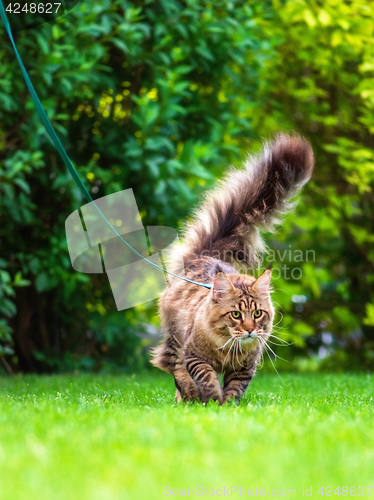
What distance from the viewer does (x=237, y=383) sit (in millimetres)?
3572

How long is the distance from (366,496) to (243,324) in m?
1.68

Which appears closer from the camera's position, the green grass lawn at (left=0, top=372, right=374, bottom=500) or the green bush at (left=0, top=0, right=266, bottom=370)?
the green grass lawn at (left=0, top=372, right=374, bottom=500)

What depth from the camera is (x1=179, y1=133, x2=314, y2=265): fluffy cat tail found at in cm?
407

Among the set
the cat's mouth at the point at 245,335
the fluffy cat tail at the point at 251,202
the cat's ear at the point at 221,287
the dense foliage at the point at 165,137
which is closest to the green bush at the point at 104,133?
the dense foliage at the point at 165,137

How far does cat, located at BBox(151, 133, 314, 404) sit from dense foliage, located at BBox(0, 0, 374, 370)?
1579mm

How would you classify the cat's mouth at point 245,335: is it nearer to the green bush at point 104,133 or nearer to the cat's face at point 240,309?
the cat's face at point 240,309

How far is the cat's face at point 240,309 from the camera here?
3342 mm

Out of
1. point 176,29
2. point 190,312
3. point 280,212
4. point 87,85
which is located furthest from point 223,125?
point 190,312

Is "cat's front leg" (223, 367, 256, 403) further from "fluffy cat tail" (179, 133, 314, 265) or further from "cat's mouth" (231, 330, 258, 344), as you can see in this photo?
"fluffy cat tail" (179, 133, 314, 265)

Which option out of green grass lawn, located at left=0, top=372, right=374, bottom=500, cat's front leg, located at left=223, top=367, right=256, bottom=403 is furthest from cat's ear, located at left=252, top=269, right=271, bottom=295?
green grass lawn, located at left=0, top=372, right=374, bottom=500

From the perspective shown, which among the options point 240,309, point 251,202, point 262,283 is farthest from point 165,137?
point 240,309

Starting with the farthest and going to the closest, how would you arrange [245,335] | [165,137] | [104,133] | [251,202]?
1. [104,133]
2. [165,137]
3. [251,202]
4. [245,335]

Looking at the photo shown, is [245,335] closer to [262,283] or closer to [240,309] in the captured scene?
[240,309]

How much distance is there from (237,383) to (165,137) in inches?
129
